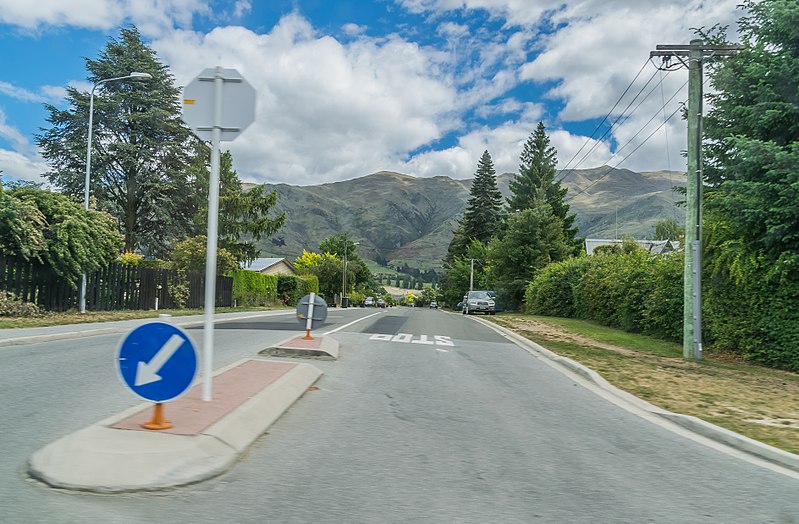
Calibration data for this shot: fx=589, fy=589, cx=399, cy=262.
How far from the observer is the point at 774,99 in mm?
13828

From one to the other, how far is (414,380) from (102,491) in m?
6.05

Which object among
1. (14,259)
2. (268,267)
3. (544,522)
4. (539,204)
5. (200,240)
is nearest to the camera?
(544,522)

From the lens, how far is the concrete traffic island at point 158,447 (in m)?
4.02

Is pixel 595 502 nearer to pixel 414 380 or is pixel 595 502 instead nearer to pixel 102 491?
pixel 102 491

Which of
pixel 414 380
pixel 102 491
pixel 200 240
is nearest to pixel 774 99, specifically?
pixel 414 380

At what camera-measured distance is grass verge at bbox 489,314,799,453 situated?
7012 millimetres

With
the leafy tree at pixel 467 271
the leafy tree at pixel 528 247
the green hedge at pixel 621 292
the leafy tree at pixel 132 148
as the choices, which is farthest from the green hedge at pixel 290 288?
the leafy tree at pixel 467 271

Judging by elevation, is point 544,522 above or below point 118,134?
below

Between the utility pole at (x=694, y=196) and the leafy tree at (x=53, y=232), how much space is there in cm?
1892

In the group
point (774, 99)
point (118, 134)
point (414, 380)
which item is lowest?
point (414, 380)

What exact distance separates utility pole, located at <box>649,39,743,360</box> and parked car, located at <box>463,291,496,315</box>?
28046 millimetres

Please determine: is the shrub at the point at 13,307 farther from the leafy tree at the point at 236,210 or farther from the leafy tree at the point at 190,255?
the leafy tree at the point at 236,210

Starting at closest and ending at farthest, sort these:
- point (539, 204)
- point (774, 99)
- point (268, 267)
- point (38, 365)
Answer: point (38, 365), point (774, 99), point (539, 204), point (268, 267)

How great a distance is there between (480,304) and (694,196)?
2896 cm
